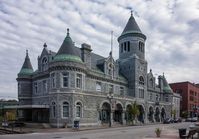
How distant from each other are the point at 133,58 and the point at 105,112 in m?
17.3

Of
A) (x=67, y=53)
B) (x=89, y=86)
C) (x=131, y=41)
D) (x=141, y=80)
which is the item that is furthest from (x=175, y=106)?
(x=67, y=53)

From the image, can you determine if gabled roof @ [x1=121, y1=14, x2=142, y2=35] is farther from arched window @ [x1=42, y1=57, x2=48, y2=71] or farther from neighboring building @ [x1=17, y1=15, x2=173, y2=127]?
arched window @ [x1=42, y1=57, x2=48, y2=71]

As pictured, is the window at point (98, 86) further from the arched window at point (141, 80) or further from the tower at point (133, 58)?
the arched window at point (141, 80)

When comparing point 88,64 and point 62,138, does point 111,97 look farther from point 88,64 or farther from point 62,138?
point 62,138

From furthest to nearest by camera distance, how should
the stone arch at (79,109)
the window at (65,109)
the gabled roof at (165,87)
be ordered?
the gabled roof at (165,87) < the stone arch at (79,109) < the window at (65,109)

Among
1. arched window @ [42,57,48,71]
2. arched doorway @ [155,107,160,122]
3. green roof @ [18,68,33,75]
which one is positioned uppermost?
arched window @ [42,57,48,71]

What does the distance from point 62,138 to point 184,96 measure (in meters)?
89.9

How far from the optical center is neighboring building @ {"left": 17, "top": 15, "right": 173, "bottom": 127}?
158ft

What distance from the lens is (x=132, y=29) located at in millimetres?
Result: 73125

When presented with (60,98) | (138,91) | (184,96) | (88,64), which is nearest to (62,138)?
(60,98)

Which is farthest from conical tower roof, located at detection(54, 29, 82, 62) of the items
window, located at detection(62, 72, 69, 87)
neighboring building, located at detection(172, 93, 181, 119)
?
neighboring building, located at detection(172, 93, 181, 119)

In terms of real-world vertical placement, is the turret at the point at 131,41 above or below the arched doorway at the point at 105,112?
above

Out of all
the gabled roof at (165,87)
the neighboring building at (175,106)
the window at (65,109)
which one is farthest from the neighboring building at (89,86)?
the neighboring building at (175,106)

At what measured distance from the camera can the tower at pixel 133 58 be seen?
6825 centimetres
